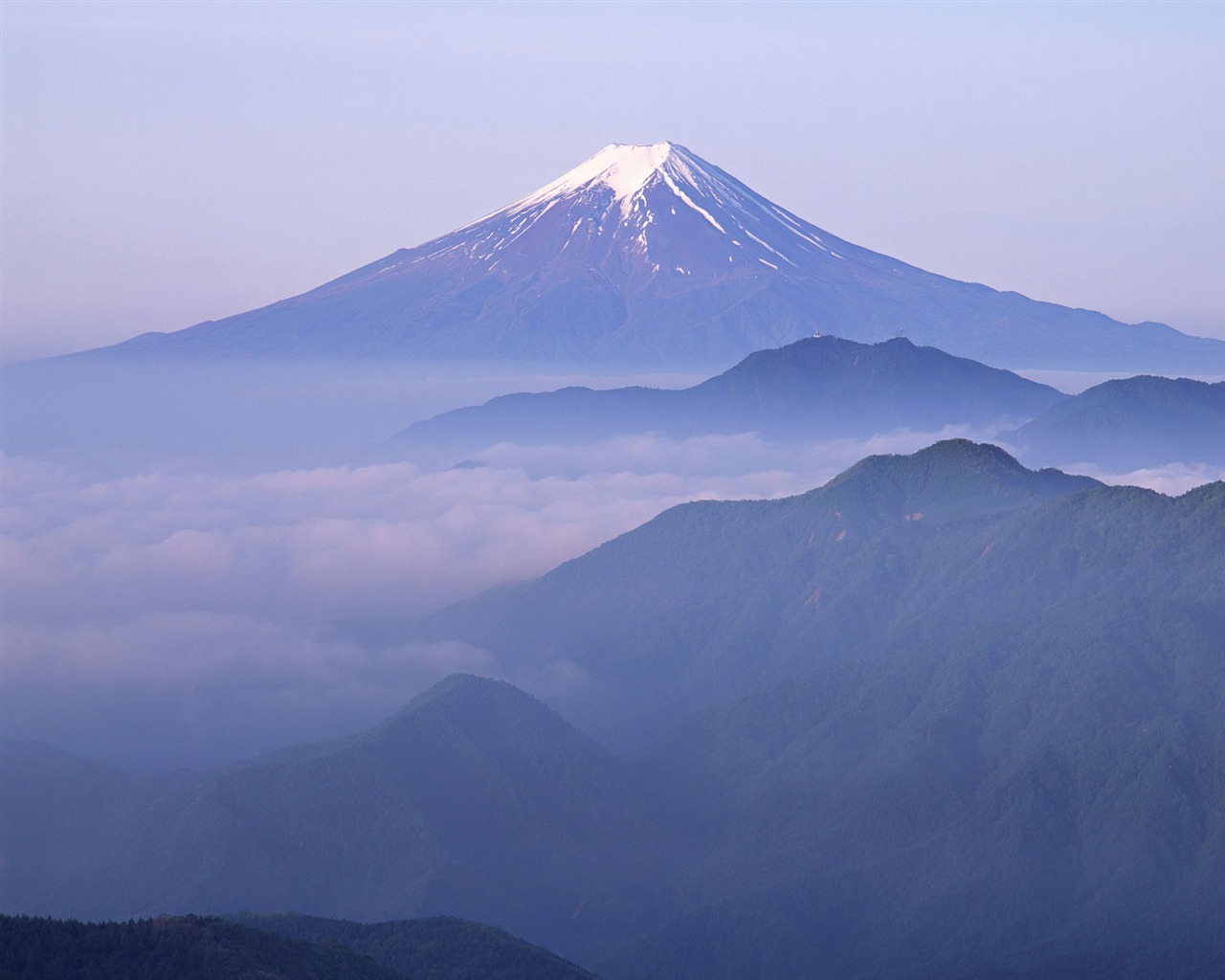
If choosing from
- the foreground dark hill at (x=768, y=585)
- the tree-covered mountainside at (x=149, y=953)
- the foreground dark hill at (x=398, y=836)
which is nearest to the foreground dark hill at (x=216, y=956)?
the tree-covered mountainside at (x=149, y=953)

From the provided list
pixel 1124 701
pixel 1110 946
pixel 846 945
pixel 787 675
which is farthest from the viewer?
pixel 787 675

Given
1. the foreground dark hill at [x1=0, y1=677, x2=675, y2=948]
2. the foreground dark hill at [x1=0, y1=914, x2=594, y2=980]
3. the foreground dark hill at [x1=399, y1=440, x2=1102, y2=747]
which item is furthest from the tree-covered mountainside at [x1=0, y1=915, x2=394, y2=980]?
the foreground dark hill at [x1=399, y1=440, x2=1102, y2=747]

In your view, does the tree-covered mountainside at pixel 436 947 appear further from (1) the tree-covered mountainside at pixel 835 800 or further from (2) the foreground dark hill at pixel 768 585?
(2) the foreground dark hill at pixel 768 585

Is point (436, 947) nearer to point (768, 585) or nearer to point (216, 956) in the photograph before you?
point (216, 956)

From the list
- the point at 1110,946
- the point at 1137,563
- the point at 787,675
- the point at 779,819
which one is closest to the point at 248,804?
the point at 779,819

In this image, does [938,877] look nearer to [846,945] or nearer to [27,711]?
[846,945]
